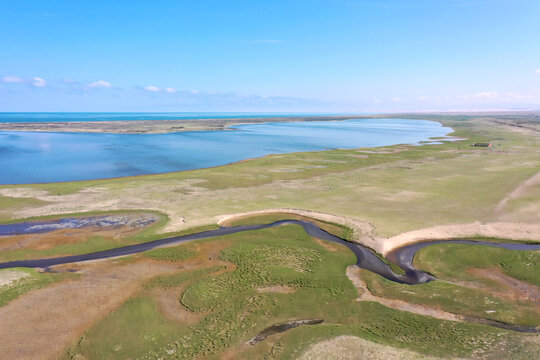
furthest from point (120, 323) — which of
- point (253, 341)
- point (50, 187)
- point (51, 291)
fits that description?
point (50, 187)

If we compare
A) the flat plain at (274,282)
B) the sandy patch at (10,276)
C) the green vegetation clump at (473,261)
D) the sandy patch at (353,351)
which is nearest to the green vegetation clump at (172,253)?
the flat plain at (274,282)

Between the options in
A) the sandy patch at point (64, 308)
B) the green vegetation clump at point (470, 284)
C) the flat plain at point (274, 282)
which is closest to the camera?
the sandy patch at point (64, 308)

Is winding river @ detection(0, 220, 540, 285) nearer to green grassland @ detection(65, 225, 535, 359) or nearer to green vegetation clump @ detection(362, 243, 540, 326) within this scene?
green vegetation clump @ detection(362, 243, 540, 326)

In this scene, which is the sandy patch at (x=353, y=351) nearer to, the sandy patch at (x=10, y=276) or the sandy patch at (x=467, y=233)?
the sandy patch at (x=467, y=233)

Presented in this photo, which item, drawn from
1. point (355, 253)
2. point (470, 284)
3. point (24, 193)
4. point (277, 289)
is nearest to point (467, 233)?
point (470, 284)

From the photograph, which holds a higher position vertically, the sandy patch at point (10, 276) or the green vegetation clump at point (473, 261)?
the sandy patch at point (10, 276)
